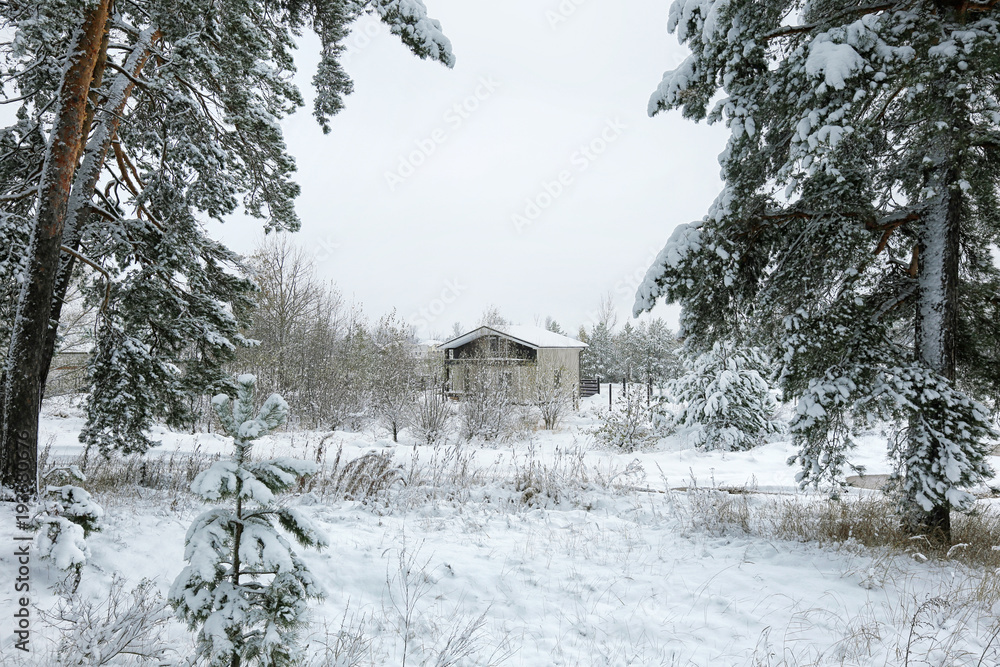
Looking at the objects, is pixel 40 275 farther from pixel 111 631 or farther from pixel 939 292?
pixel 939 292

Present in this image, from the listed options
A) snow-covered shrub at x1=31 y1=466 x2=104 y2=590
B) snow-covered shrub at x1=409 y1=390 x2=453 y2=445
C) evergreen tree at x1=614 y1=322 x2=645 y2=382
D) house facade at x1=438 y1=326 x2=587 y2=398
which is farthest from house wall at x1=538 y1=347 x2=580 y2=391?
snow-covered shrub at x1=31 y1=466 x2=104 y2=590

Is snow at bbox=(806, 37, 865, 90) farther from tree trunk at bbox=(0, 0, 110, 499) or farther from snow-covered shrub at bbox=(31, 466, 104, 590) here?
tree trunk at bbox=(0, 0, 110, 499)

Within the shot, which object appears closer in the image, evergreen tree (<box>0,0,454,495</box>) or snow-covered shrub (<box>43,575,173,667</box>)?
snow-covered shrub (<box>43,575,173,667</box>)

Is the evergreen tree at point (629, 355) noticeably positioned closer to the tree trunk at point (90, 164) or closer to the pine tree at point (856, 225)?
the pine tree at point (856, 225)

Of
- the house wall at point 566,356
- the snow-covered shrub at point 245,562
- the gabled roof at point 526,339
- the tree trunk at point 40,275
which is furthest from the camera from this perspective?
the gabled roof at point 526,339

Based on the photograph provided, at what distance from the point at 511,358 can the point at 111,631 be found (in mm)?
15940

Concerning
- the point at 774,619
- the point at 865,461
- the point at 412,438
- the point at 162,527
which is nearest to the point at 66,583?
the point at 162,527

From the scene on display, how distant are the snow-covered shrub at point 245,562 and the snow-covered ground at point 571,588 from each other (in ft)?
3.84

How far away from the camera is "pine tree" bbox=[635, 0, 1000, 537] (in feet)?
12.8

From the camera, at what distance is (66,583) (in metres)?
3.15

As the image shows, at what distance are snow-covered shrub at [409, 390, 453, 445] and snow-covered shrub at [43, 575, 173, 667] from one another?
1042 cm

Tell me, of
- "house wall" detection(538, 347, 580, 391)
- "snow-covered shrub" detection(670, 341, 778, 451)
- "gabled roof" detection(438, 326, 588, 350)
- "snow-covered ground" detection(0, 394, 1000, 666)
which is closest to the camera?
"snow-covered ground" detection(0, 394, 1000, 666)

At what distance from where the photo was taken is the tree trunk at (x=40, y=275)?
4227mm

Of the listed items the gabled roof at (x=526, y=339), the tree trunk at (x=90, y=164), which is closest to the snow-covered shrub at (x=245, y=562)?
the tree trunk at (x=90, y=164)
